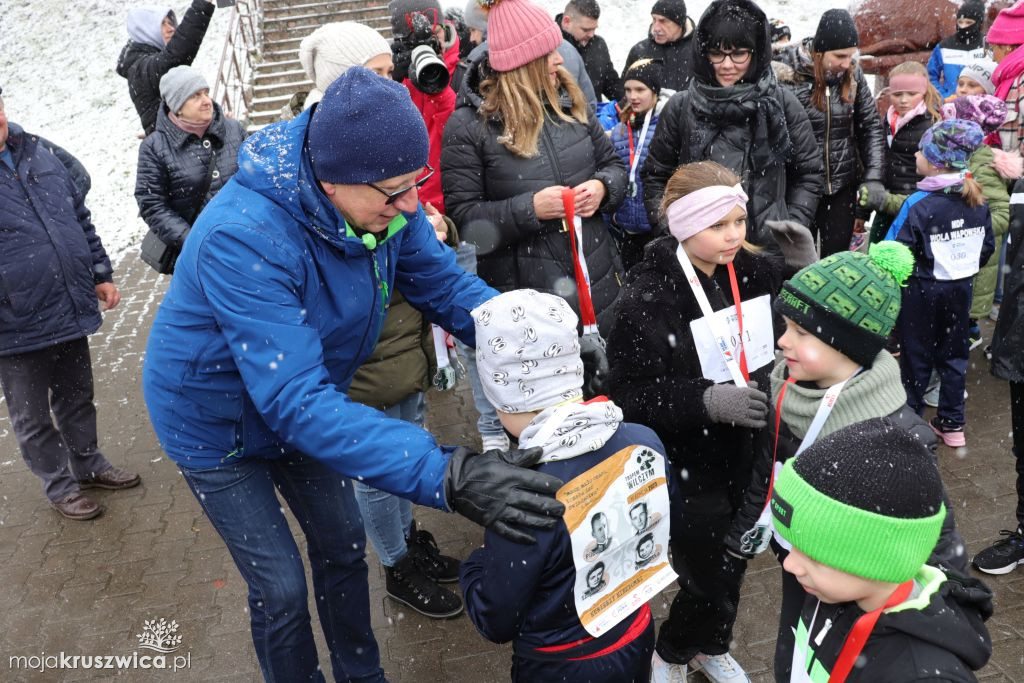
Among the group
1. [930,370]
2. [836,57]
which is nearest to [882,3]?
[836,57]

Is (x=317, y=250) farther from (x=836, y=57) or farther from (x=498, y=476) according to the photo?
(x=836, y=57)

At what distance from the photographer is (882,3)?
33.4 feet

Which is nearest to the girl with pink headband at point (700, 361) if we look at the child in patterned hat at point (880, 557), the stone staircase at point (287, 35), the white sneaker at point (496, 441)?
the child in patterned hat at point (880, 557)

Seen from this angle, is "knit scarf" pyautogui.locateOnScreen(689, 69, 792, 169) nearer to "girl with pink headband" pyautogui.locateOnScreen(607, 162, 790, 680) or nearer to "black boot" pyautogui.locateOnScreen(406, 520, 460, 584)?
"girl with pink headband" pyautogui.locateOnScreen(607, 162, 790, 680)

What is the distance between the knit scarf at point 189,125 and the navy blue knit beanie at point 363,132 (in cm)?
318

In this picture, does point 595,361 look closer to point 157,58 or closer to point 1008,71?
point 1008,71

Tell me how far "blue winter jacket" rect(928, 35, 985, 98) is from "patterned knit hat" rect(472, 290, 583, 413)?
23.1ft

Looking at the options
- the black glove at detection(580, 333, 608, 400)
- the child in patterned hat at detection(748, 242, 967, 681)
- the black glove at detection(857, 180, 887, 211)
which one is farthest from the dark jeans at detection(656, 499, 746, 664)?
the black glove at detection(857, 180, 887, 211)

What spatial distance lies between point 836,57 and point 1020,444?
306 centimetres

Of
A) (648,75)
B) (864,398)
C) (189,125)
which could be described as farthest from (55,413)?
(864,398)

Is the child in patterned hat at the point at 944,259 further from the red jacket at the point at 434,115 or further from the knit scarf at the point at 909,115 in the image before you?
the red jacket at the point at 434,115

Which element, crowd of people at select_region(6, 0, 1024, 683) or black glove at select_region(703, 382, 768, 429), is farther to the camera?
black glove at select_region(703, 382, 768, 429)

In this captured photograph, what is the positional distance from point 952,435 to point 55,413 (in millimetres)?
5342

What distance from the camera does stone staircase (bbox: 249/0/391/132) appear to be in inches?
538
